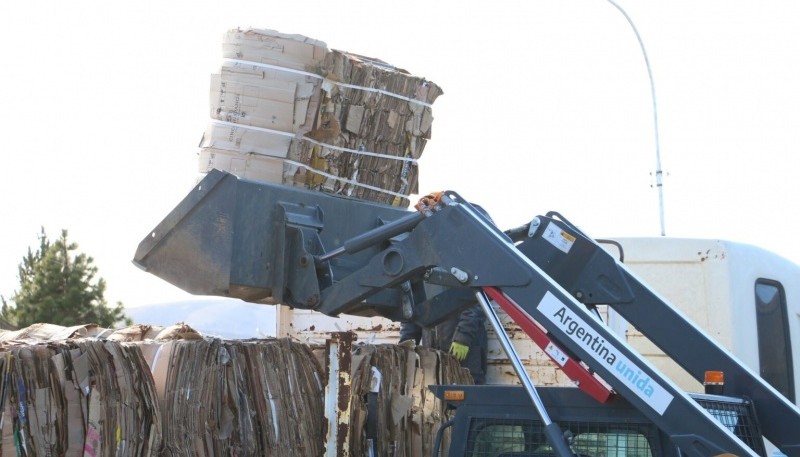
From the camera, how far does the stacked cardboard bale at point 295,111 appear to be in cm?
601

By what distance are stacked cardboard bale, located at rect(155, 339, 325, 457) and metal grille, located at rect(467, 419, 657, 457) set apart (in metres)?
1.22

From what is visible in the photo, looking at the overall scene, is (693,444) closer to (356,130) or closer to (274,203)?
(274,203)

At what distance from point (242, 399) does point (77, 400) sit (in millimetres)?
832

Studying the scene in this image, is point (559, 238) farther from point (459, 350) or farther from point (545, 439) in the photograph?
point (459, 350)

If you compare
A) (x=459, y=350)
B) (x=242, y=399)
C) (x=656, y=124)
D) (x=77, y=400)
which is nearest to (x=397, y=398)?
(x=242, y=399)

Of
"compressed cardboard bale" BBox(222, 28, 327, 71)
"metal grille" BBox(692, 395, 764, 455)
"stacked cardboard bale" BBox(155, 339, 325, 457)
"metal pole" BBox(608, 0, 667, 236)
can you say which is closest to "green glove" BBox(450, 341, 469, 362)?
"stacked cardboard bale" BBox(155, 339, 325, 457)

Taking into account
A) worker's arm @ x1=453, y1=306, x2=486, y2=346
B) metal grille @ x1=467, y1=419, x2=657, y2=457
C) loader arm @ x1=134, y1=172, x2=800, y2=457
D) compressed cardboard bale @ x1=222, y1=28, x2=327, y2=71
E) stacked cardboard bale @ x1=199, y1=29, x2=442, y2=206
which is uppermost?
compressed cardboard bale @ x1=222, y1=28, x2=327, y2=71

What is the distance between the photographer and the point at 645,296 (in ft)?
16.6

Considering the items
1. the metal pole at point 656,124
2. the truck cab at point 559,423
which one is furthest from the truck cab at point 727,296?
the metal pole at point 656,124

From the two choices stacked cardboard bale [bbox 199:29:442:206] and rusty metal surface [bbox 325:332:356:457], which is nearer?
rusty metal surface [bbox 325:332:356:457]

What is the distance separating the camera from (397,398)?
19.4 ft

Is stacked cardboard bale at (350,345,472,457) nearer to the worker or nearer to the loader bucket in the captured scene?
the worker

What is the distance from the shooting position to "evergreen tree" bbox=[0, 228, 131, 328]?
67.8ft

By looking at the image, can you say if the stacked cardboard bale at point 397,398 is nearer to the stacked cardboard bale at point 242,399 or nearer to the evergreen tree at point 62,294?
the stacked cardboard bale at point 242,399
